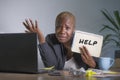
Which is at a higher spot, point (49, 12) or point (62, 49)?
point (49, 12)

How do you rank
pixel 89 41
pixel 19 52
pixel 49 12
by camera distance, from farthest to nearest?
pixel 49 12, pixel 89 41, pixel 19 52

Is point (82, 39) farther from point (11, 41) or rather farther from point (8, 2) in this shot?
point (8, 2)

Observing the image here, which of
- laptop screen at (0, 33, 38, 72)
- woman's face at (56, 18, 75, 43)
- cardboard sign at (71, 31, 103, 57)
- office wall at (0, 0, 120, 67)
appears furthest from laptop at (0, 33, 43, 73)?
office wall at (0, 0, 120, 67)

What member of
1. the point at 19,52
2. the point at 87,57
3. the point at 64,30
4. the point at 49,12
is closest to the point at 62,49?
the point at 64,30

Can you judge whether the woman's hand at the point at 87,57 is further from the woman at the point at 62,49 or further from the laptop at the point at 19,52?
the laptop at the point at 19,52

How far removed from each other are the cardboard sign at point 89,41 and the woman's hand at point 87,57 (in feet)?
0.08

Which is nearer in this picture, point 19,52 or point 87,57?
point 19,52

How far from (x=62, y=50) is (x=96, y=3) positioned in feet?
6.50

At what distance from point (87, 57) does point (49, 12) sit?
2126 millimetres

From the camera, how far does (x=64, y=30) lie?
5.80ft

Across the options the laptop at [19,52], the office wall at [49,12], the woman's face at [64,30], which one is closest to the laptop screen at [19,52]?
the laptop at [19,52]

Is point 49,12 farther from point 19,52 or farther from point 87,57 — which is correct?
point 19,52

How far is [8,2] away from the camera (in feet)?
11.6

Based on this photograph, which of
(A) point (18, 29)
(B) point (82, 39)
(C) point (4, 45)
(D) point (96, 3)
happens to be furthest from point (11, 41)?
(D) point (96, 3)
